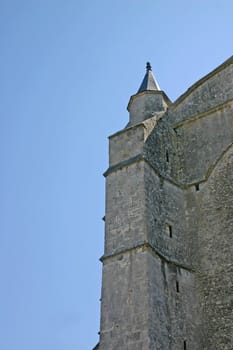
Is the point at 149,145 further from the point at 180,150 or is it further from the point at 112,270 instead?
the point at 112,270

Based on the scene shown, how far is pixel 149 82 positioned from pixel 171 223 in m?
4.16

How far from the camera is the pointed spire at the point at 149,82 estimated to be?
45.6 ft

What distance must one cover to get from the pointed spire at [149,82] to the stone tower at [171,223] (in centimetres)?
5

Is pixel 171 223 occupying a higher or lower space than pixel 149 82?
lower

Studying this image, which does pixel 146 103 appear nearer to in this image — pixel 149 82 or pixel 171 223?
pixel 149 82

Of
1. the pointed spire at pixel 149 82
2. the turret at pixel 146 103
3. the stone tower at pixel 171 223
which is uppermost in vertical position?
the pointed spire at pixel 149 82

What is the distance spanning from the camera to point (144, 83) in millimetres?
14203

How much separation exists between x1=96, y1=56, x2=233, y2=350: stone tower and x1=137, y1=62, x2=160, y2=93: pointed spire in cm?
5

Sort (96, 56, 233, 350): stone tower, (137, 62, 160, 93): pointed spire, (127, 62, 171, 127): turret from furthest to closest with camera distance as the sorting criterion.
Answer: (137, 62, 160, 93): pointed spire < (127, 62, 171, 127): turret < (96, 56, 233, 350): stone tower

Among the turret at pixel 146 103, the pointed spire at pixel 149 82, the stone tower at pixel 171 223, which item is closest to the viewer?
the stone tower at pixel 171 223

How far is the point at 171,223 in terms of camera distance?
11695 millimetres

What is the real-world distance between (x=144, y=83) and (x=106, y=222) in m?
4.39

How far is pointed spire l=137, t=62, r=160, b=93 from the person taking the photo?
547 inches

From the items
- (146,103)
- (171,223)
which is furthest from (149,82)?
(171,223)
